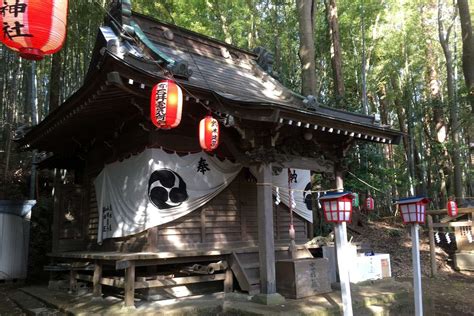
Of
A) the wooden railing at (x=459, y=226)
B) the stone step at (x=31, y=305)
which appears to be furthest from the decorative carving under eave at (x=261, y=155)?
the wooden railing at (x=459, y=226)

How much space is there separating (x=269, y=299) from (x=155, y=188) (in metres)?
2.65

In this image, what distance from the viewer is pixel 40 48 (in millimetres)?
3893

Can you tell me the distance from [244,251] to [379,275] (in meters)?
3.29

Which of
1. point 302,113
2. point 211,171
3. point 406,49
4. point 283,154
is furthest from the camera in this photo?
point 406,49

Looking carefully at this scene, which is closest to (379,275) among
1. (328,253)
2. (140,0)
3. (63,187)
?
(328,253)

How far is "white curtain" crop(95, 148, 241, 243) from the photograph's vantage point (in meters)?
6.66

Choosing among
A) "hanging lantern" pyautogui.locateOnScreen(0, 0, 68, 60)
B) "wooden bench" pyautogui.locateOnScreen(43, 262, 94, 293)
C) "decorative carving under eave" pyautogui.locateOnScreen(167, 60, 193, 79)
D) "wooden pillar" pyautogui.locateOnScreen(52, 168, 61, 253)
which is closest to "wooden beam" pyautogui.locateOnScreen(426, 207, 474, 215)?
"decorative carving under eave" pyautogui.locateOnScreen(167, 60, 193, 79)

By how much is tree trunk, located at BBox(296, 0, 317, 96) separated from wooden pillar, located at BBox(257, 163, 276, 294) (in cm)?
558

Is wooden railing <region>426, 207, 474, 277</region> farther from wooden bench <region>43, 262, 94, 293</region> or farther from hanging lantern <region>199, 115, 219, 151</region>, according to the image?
wooden bench <region>43, 262, 94, 293</region>

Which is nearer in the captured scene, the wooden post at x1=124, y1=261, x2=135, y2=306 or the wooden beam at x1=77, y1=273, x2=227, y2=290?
the wooden post at x1=124, y1=261, x2=135, y2=306

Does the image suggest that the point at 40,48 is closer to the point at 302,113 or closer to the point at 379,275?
the point at 302,113

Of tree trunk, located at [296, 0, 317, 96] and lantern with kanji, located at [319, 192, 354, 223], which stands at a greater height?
tree trunk, located at [296, 0, 317, 96]

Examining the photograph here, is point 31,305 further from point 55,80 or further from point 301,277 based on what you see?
point 55,80

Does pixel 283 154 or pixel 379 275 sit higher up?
pixel 283 154
